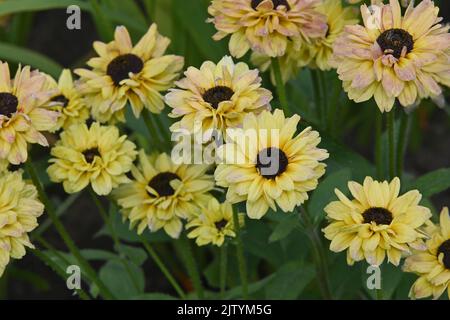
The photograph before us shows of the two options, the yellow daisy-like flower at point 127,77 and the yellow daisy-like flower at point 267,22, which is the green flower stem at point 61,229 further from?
the yellow daisy-like flower at point 267,22

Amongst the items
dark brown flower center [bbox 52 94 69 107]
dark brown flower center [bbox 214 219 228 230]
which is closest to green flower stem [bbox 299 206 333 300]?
dark brown flower center [bbox 214 219 228 230]

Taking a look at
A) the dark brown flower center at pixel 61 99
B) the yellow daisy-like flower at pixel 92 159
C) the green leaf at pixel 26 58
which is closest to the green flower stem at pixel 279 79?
the yellow daisy-like flower at pixel 92 159

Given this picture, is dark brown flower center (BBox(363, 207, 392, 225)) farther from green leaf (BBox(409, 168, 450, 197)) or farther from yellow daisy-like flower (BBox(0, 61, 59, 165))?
yellow daisy-like flower (BBox(0, 61, 59, 165))

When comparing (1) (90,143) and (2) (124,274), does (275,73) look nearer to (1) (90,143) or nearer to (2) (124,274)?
(1) (90,143)

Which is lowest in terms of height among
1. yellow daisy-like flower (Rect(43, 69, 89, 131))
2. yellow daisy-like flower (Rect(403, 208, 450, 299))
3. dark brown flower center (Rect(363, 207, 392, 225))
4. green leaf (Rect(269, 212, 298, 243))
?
yellow daisy-like flower (Rect(403, 208, 450, 299))

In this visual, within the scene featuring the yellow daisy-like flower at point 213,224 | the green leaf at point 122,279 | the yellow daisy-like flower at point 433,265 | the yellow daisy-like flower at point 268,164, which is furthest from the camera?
the green leaf at point 122,279

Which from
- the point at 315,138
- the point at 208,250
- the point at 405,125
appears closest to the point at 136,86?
the point at 315,138

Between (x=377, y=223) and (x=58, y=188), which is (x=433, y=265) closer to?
(x=377, y=223)
